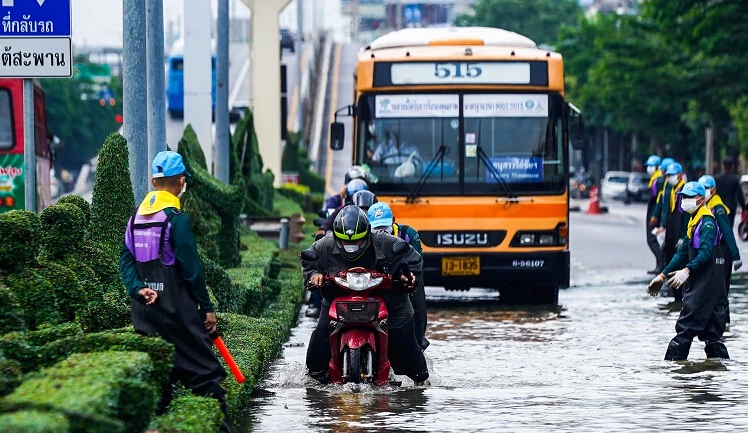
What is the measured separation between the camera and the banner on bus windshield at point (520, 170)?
62.0 ft

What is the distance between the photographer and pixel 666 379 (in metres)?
12.7

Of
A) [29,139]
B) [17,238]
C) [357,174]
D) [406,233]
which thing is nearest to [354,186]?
[357,174]

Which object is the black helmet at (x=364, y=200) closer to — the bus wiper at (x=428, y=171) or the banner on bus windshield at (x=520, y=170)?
the bus wiper at (x=428, y=171)

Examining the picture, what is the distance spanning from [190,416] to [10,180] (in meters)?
17.7

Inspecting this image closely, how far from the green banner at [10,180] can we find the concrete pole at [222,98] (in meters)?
3.35

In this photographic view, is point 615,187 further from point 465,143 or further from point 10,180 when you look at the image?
point 465,143

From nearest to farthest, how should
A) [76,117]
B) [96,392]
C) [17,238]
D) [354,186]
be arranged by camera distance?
[96,392], [17,238], [354,186], [76,117]

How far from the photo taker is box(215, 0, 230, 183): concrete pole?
23875mm

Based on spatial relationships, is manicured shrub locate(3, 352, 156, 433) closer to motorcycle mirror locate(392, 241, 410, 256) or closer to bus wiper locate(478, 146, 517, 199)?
motorcycle mirror locate(392, 241, 410, 256)

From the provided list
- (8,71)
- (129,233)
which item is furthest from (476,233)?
(129,233)

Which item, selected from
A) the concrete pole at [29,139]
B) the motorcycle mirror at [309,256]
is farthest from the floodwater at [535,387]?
the concrete pole at [29,139]

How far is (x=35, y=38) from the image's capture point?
11133 millimetres

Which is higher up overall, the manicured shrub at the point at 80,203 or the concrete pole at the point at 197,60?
the concrete pole at the point at 197,60

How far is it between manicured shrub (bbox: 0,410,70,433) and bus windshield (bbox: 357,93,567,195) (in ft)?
42.7
